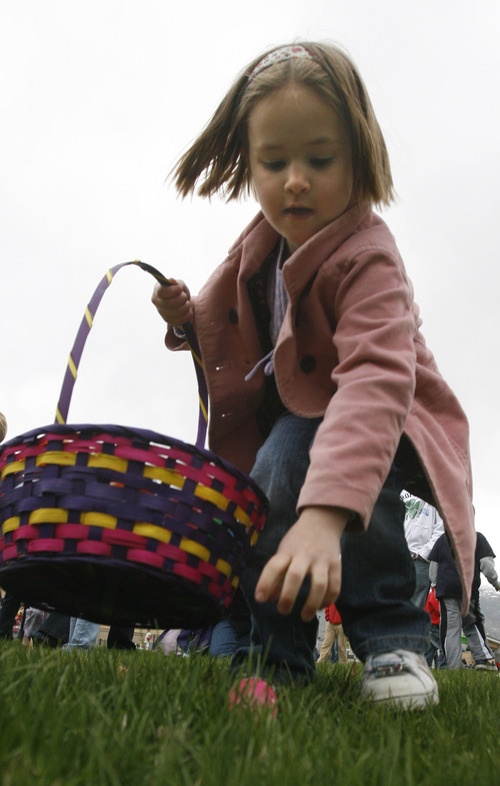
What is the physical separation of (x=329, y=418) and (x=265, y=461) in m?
0.37

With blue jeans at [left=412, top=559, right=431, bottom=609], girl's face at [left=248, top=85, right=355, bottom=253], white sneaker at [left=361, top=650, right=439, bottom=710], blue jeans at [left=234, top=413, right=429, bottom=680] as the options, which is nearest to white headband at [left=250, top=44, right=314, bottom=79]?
girl's face at [left=248, top=85, right=355, bottom=253]

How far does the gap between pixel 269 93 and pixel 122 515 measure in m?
1.11

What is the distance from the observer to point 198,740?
93 centimetres

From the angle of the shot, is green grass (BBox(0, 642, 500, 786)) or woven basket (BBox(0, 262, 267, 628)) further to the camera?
woven basket (BBox(0, 262, 267, 628))

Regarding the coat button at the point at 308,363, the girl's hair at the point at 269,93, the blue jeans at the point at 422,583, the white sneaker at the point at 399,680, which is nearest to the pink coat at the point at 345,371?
the coat button at the point at 308,363

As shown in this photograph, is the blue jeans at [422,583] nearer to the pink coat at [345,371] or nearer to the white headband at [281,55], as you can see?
the pink coat at [345,371]

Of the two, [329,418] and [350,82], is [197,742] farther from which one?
[350,82]

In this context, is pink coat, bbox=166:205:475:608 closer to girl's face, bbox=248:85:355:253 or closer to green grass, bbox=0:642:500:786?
girl's face, bbox=248:85:355:253

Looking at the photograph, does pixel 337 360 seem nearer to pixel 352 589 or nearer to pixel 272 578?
pixel 352 589

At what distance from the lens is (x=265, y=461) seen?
66.9 inches

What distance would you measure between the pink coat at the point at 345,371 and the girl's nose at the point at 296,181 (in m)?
0.11

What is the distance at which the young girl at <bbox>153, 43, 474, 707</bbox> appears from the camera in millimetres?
1470

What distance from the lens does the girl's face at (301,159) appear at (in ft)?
5.38

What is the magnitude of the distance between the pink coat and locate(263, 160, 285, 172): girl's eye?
0.19 metres
